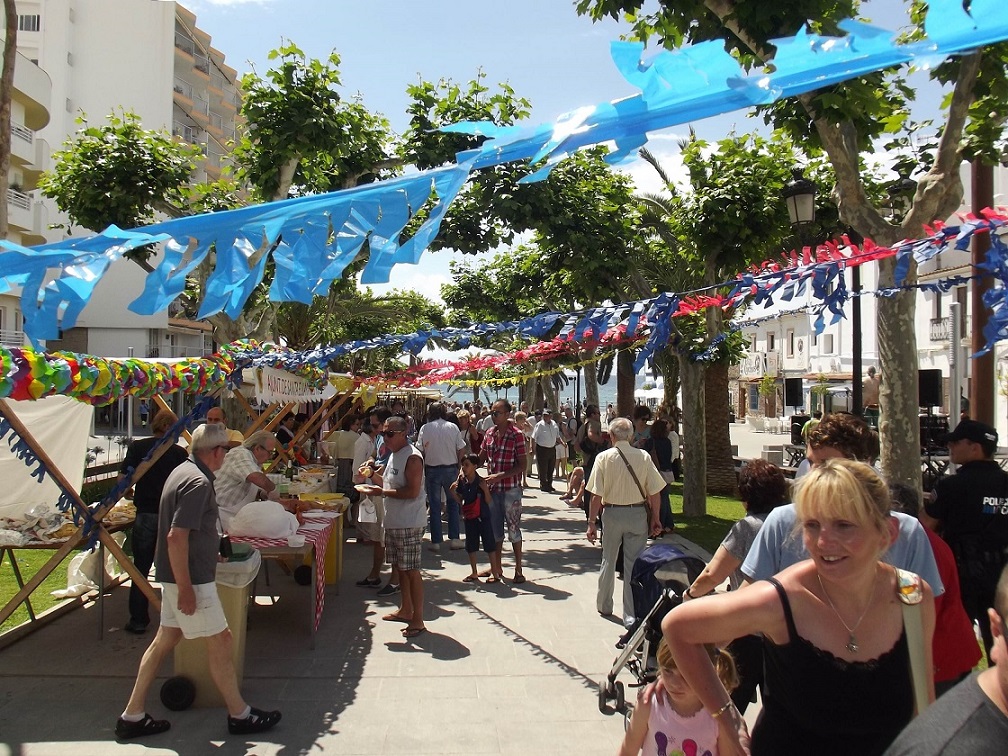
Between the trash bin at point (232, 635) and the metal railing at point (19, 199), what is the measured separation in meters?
28.1

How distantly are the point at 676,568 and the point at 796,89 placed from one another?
2584 millimetres

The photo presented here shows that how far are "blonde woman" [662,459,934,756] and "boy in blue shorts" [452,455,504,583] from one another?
6.13 metres

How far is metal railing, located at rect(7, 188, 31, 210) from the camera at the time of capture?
1093 inches

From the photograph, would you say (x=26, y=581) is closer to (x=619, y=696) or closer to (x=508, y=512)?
(x=508, y=512)

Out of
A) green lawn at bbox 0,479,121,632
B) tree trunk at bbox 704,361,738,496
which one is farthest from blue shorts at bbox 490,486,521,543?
tree trunk at bbox 704,361,738,496

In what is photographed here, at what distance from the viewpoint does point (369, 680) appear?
5.47 m

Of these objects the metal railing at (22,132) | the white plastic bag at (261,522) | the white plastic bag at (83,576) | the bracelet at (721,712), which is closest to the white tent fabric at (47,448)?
the white plastic bag at (83,576)

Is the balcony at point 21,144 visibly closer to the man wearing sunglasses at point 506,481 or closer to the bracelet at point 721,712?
the man wearing sunglasses at point 506,481

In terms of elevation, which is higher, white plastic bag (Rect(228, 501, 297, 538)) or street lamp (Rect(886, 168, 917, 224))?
street lamp (Rect(886, 168, 917, 224))

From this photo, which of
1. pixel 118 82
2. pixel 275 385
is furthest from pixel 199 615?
pixel 118 82

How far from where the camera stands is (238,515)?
20.8ft

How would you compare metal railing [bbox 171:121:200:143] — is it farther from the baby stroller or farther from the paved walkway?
the baby stroller

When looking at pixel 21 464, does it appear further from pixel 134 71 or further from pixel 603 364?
pixel 134 71

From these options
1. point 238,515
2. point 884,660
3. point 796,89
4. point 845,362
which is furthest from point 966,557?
point 845,362
